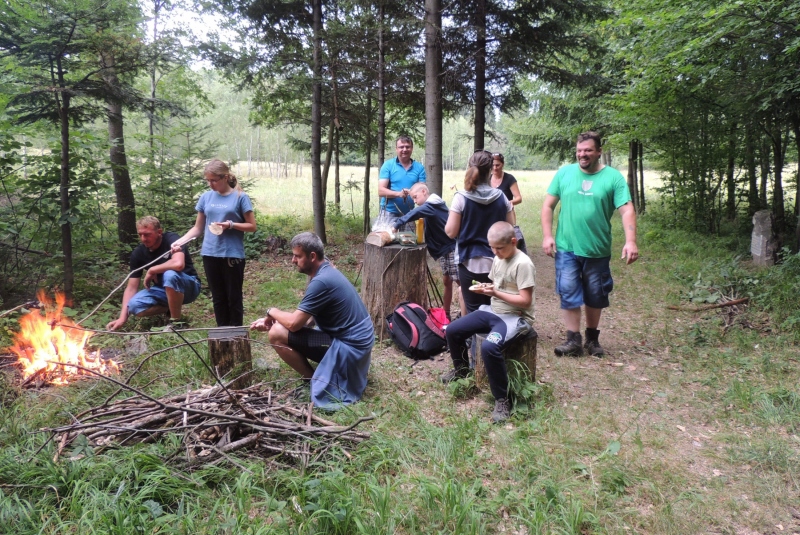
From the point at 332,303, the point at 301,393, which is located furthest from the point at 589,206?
the point at 301,393

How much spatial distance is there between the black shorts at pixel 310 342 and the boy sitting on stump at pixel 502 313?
3.63 feet

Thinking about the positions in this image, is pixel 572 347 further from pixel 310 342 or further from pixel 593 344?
A: pixel 310 342

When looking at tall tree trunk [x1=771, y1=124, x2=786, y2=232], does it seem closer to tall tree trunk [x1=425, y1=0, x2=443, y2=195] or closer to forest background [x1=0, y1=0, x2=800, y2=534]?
forest background [x1=0, y1=0, x2=800, y2=534]

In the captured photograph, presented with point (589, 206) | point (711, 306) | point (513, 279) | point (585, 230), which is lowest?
point (711, 306)

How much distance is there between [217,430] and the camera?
323 centimetres

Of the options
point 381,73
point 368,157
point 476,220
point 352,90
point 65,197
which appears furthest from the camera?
point 368,157

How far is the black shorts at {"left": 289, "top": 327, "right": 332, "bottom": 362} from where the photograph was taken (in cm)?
414

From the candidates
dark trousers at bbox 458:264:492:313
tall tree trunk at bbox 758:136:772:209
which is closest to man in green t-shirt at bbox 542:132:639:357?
dark trousers at bbox 458:264:492:313

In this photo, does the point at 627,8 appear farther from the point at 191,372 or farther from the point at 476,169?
the point at 191,372

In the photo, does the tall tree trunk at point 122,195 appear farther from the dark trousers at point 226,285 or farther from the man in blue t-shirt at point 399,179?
the man in blue t-shirt at point 399,179

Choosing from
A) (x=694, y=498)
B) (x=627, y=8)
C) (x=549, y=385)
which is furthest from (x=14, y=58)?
(x=627, y=8)

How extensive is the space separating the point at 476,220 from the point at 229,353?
2.51m

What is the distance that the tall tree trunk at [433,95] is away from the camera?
7.80 metres

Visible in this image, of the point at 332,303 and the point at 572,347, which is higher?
the point at 332,303
